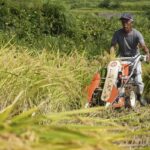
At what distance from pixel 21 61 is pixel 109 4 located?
224ft

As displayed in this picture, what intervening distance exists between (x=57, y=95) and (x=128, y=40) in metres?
1.89

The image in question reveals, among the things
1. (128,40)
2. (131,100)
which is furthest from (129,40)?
(131,100)

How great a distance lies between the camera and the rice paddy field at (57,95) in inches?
89.4

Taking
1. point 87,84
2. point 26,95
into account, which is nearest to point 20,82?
point 26,95

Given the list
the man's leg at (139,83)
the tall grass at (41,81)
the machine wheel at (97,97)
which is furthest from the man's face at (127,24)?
the machine wheel at (97,97)

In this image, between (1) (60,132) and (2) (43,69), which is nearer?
(1) (60,132)

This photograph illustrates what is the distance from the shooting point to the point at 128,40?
9391mm

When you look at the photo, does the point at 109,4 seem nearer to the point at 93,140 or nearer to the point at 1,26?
the point at 1,26

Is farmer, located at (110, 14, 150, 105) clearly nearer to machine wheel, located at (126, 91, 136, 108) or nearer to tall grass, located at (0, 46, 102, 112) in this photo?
machine wheel, located at (126, 91, 136, 108)

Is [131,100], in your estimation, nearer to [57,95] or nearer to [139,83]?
[139,83]

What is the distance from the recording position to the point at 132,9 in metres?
69.8

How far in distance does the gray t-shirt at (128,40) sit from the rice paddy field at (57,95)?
0.48 meters

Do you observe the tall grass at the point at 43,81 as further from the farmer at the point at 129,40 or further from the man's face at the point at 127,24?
the man's face at the point at 127,24

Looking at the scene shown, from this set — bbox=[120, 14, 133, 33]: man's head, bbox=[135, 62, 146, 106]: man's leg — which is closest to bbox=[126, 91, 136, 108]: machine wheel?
bbox=[135, 62, 146, 106]: man's leg
